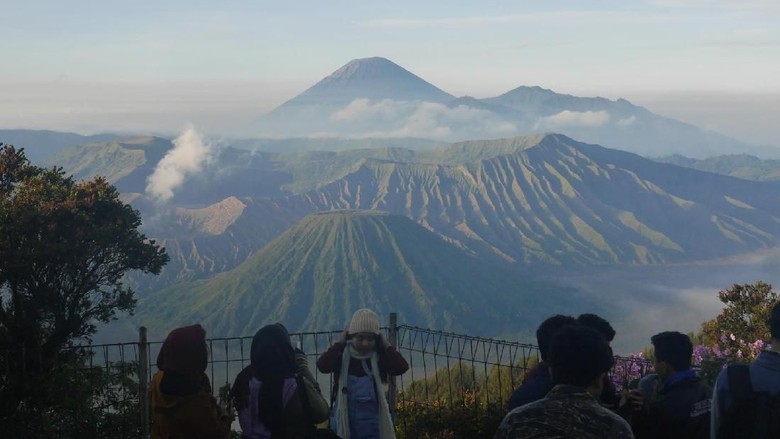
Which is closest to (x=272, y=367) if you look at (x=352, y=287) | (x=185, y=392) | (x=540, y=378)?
(x=185, y=392)

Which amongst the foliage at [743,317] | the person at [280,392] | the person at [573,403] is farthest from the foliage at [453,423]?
the foliage at [743,317]

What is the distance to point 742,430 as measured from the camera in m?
5.06

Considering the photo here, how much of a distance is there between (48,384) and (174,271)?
188559 mm

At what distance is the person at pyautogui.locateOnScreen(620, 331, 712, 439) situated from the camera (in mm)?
5484

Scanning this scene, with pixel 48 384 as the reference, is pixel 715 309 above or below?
below

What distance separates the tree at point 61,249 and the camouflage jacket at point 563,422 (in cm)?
1177

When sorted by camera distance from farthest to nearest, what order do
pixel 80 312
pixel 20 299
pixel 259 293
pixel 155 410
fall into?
pixel 259 293 < pixel 80 312 < pixel 20 299 < pixel 155 410

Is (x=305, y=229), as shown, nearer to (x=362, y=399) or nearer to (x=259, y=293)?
(x=259, y=293)

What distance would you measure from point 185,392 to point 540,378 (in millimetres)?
2094

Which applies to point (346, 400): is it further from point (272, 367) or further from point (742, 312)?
point (742, 312)

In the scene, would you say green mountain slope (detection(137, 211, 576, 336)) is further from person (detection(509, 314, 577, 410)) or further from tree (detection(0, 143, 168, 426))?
person (detection(509, 314, 577, 410))

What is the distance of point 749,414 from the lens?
5.07 metres

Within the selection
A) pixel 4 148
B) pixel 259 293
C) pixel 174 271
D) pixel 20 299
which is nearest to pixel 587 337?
pixel 20 299

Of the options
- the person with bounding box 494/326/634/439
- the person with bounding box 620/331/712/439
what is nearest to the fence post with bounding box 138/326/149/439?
the person with bounding box 620/331/712/439
